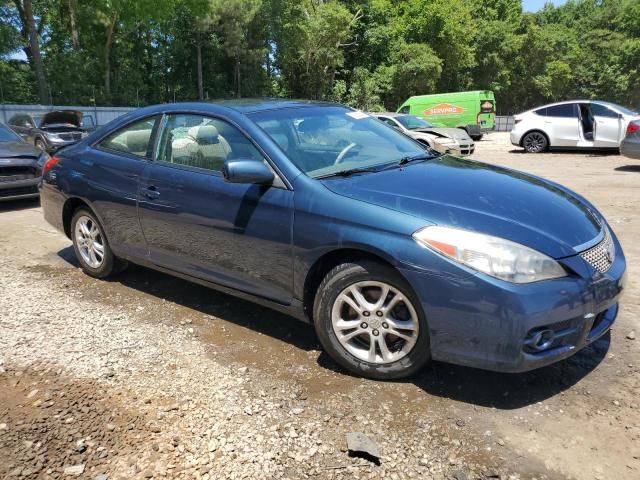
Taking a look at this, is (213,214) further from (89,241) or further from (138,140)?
(89,241)

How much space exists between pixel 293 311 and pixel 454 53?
40527 millimetres

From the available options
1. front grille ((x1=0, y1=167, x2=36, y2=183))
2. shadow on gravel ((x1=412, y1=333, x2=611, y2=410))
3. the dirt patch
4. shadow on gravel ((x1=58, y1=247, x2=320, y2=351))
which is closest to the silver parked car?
front grille ((x1=0, y1=167, x2=36, y2=183))

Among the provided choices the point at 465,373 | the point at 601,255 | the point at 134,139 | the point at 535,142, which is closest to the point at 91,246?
the point at 134,139

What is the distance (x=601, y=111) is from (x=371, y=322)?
581 inches

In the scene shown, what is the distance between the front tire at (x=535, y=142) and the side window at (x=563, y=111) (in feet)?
2.30

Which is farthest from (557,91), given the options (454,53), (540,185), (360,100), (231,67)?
(540,185)

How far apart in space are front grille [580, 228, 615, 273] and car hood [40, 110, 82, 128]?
A: 1580cm

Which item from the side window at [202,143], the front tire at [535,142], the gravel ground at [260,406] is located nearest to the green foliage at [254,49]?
the front tire at [535,142]

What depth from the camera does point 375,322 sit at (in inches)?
120

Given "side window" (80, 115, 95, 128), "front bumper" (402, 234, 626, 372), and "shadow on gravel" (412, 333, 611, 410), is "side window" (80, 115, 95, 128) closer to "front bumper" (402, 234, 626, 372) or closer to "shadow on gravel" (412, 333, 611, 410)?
"shadow on gravel" (412, 333, 611, 410)

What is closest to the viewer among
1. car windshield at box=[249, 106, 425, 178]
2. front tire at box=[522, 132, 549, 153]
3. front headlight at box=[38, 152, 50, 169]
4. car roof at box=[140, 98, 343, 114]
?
car windshield at box=[249, 106, 425, 178]

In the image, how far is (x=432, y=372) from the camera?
10.5 ft

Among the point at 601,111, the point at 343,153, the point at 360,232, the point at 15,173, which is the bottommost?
the point at 15,173

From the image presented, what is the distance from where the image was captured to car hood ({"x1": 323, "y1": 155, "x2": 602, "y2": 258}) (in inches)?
111
